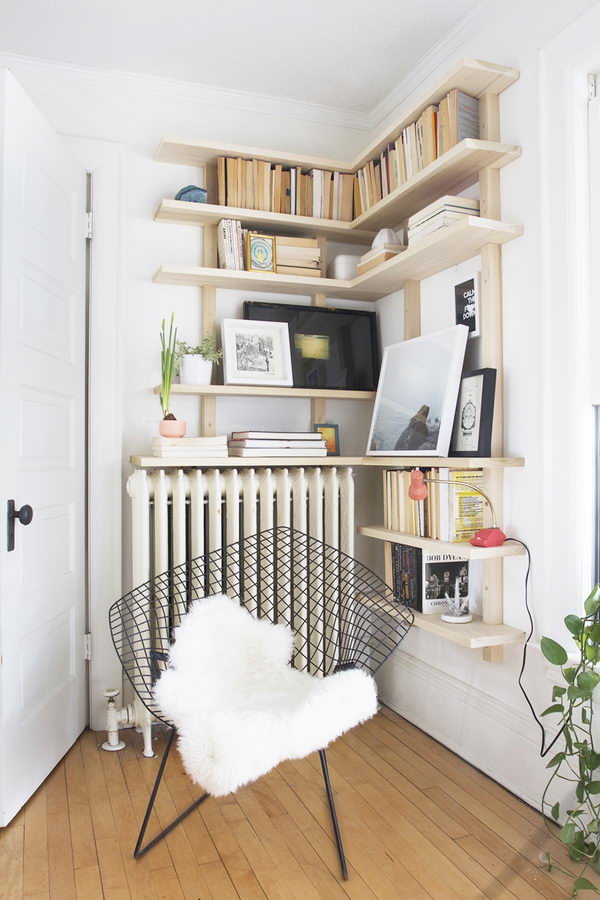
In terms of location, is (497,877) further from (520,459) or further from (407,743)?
(520,459)

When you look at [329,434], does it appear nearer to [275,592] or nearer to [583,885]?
[275,592]

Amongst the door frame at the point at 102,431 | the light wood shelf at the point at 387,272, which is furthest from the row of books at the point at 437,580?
the door frame at the point at 102,431

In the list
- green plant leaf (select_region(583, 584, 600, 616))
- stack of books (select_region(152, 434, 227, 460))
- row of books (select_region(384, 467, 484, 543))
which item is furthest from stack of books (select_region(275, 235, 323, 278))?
green plant leaf (select_region(583, 584, 600, 616))

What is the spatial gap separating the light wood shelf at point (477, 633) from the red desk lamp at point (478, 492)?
0.28m

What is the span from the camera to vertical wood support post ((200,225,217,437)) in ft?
9.49

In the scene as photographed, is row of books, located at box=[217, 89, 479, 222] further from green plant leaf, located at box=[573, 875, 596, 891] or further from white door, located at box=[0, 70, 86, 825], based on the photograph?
green plant leaf, located at box=[573, 875, 596, 891]

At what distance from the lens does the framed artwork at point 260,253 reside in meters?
2.85

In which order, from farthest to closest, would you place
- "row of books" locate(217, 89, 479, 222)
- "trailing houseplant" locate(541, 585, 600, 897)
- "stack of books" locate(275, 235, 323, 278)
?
"stack of books" locate(275, 235, 323, 278) → "row of books" locate(217, 89, 479, 222) → "trailing houseplant" locate(541, 585, 600, 897)

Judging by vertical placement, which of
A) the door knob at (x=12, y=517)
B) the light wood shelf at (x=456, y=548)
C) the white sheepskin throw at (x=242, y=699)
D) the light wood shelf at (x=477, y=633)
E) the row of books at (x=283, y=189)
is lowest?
the white sheepskin throw at (x=242, y=699)

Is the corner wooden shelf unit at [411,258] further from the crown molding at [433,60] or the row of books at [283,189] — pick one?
the crown molding at [433,60]

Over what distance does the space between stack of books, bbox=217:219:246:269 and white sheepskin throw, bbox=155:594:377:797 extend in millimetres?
1399

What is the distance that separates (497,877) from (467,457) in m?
1.18

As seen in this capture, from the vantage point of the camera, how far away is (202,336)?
293 cm

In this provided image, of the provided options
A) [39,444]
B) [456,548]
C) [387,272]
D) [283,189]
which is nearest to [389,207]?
[387,272]
